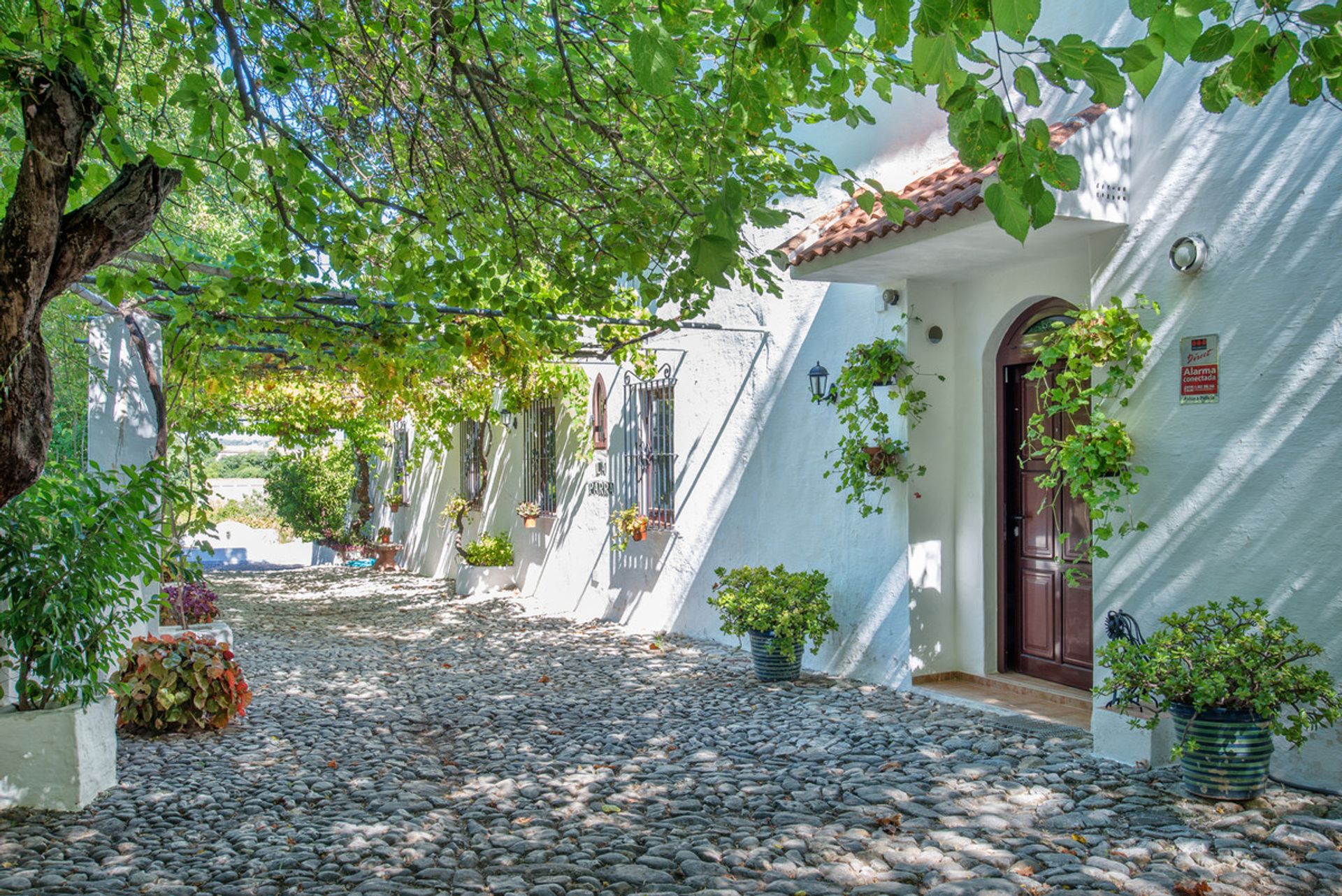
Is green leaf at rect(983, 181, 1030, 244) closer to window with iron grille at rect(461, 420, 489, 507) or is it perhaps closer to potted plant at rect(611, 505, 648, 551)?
potted plant at rect(611, 505, 648, 551)

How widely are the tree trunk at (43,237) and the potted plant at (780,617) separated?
201 inches

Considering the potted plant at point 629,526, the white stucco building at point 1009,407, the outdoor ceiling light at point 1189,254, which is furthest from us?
the potted plant at point 629,526

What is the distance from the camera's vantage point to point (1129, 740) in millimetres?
5133

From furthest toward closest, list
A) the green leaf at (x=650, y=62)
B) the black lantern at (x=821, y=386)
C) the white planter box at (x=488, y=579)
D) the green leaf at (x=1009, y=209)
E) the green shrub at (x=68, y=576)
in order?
1. the white planter box at (x=488, y=579)
2. the black lantern at (x=821, y=386)
3. the green shrub at (x=68, y=576)
4. the green leaf at (x=650, y=62)
5. the green leaf at (x=1009, y=209)

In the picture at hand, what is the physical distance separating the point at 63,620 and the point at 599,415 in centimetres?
755

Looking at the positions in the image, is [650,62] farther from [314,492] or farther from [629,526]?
[314,492]

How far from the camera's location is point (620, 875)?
3.91 meters

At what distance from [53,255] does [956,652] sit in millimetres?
6033

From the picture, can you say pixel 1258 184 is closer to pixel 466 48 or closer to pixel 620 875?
pixel 466 48

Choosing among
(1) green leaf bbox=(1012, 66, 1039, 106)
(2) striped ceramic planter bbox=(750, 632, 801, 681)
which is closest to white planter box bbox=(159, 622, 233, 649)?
(2) striped ceramic planter bbox=(750, 632, 801, 681)

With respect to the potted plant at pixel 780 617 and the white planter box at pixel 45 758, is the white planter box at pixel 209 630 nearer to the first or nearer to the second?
the white planter box at pixel 45 758

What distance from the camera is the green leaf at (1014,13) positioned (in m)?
2.13

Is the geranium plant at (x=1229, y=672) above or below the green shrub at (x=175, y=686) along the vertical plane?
above

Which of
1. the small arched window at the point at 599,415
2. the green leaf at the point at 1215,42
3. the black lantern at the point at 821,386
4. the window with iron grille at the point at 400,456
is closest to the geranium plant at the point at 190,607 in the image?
the small arched window at the point at 599,415
